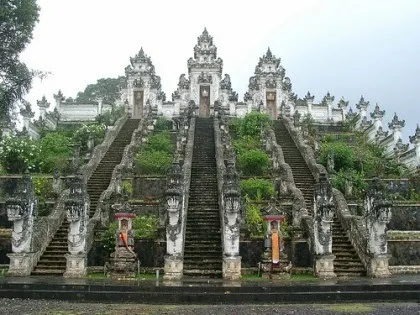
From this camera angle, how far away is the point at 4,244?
1811 centimetres

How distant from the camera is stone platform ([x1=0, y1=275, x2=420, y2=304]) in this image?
39.4 feet

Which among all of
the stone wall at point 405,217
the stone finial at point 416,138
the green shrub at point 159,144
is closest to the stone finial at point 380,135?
the stone finial at point 416,138

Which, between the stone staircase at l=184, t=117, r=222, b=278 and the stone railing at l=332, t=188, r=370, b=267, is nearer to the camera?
the stone staircase at l=184, t=117, r=222, b=278

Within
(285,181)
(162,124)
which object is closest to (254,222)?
(285,181)

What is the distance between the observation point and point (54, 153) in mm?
30625

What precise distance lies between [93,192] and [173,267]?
8.83 meters

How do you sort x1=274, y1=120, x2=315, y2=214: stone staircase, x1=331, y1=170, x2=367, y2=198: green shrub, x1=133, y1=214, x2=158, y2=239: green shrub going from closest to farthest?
x1=133, y1=214, x2=158, y2=239: green shrub, x1=274, y1=120, x2=315, y2=214: stone staircase, x1=331, y1=170, x2=367, y2=198: green shrub

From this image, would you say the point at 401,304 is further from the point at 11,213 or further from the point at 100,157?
the point at 100,157

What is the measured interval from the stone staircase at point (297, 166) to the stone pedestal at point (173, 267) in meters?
7.08

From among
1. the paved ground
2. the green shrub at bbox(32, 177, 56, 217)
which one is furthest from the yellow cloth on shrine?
the green shrub at bbox(32, 177, 56, 217)

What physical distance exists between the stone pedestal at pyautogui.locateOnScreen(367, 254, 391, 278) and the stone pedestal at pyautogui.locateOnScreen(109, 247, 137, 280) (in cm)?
720

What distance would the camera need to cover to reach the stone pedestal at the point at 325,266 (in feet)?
52.1

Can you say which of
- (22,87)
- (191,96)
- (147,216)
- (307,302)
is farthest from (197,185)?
(191,96)

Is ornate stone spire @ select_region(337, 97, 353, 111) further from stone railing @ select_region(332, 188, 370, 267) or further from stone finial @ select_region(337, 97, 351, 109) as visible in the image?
stone railing @ select_region(332, 188, 370, 267)
